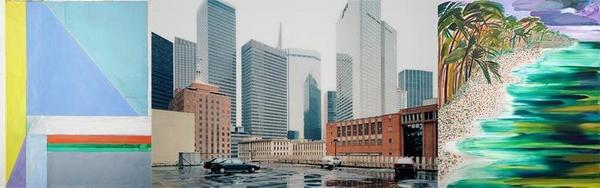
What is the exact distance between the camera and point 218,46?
391 centimetres

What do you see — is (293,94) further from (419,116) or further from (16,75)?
(16,75)

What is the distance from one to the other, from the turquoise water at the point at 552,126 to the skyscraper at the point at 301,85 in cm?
131

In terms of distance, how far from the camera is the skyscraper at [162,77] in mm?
3826

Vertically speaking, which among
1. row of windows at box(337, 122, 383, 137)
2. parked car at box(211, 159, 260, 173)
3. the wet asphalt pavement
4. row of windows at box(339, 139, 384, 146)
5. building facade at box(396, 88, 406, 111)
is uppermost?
building facade at box(396, 88, 406, 111)

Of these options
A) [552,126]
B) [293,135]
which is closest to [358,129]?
[293,135]

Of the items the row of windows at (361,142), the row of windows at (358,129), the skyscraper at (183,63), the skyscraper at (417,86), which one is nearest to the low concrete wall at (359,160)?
the row of windows at (361,142)

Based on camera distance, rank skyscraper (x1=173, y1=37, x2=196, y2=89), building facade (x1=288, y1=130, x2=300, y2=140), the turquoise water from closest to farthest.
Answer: the turquoise water < skyscraper (x1=173, y1=37, x2=196, y2=89) < building facade (x1=288, y1=130, x2=300, y2=140)

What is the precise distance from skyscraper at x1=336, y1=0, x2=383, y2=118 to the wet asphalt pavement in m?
0.48

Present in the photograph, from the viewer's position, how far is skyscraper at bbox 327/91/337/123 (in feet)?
12.6

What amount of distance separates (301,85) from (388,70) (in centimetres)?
69

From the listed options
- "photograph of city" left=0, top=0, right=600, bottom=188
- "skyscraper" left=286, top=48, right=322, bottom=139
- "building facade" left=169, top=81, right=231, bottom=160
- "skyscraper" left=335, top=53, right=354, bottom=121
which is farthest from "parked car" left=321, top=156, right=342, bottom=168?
"building facade" left=169, top=81, right=231, bottom=160

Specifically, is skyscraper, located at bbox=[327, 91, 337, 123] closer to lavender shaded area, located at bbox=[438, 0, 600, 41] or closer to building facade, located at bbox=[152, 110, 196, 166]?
building facade, located at bbox=[152, 110, 196, 166]

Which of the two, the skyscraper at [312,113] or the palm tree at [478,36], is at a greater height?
the palm tree at [478,36]

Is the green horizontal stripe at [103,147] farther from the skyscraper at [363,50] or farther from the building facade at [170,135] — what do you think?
the skyscraper at [363,50]
